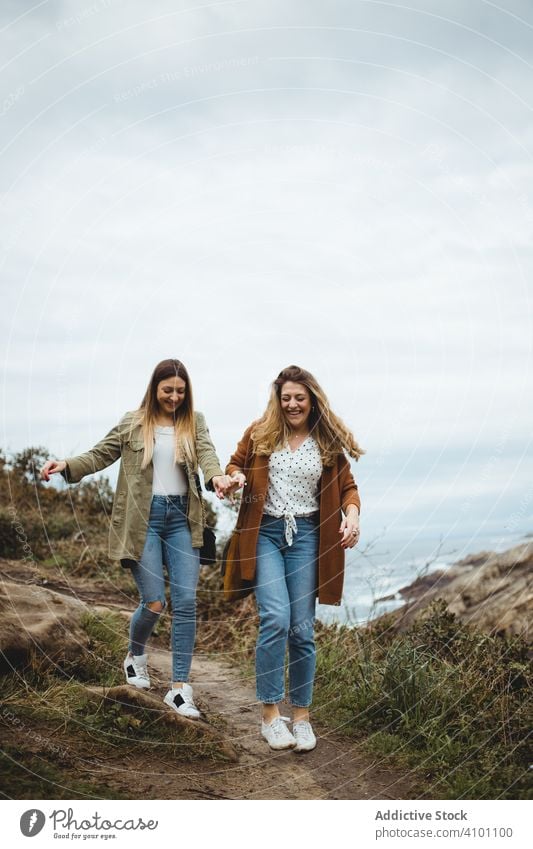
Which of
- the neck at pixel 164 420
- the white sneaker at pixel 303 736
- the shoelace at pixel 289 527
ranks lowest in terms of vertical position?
the white sneaker at pixel 303 736

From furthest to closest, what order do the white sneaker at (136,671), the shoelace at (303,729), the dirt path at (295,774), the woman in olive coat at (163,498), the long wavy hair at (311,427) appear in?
the white sneaker at (136,671), the woman in olive coat at (163,498), the long wavy hair at (311,427), the shoelace at (303,729), the dirt path at (295,774)

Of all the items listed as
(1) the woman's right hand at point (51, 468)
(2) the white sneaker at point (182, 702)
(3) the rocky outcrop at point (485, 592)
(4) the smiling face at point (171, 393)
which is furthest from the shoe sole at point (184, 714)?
(3) the rocky outcrop at point (485, 592)

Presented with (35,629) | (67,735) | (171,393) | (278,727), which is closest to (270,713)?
(278,727)

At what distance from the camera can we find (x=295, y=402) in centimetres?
555

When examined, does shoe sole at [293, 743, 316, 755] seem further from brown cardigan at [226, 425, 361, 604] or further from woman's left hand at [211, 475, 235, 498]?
woman's left hand at [211, 475, 235, 498]

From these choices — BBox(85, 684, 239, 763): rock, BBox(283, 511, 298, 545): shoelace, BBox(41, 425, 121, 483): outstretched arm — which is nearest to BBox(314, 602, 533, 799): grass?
BBox(85, 684, 239, 763): rock

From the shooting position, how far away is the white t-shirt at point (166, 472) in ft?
19.0

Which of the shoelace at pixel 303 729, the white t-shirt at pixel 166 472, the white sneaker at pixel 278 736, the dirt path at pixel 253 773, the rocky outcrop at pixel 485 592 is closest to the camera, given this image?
the dirt path at pixel 253 773

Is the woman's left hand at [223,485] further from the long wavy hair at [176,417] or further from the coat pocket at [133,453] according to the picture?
the coat pocket at [133,453]

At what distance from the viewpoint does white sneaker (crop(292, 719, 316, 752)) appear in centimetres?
541

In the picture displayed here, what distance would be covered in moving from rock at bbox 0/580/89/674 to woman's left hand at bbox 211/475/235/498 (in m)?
1.81

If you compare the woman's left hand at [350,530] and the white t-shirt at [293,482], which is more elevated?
the white t-shirt at [293,482]

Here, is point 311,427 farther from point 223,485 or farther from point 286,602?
point 286,602

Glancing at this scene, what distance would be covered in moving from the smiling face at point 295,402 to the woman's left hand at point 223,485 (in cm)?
62
